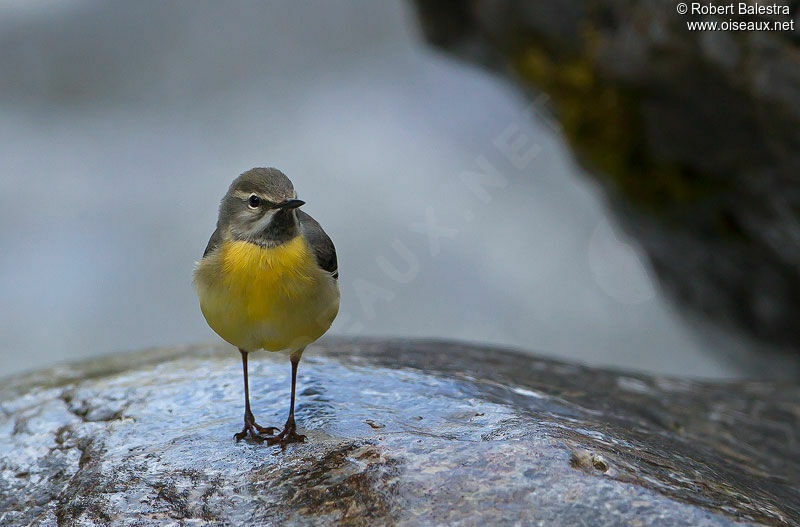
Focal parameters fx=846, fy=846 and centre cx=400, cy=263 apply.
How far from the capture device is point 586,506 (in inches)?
141

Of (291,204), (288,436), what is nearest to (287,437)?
(288,436)

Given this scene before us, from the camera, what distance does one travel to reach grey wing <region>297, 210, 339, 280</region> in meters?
4.42

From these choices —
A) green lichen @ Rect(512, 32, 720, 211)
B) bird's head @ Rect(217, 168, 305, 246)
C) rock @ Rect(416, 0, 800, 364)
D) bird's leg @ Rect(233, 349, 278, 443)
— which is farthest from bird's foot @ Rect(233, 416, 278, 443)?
green lichen @ Rect(512, 32, 720, 211)

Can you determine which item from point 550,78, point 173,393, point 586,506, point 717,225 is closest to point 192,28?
point 550,78

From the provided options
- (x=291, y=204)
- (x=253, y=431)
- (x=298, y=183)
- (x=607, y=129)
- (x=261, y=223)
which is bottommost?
(x=253, y=431)

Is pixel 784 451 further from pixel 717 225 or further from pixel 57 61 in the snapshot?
pixel 57 61

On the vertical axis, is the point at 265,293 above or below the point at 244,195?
below

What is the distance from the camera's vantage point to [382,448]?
413cm

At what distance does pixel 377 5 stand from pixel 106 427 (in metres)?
16.7

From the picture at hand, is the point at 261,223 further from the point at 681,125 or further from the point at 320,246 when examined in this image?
the point at 681,125

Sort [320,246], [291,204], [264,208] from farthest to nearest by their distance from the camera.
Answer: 1. [320,246]
2. [264,208]
3. [291,204]

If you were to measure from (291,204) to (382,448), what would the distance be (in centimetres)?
127

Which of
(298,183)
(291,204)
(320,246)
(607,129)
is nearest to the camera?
(291,204)

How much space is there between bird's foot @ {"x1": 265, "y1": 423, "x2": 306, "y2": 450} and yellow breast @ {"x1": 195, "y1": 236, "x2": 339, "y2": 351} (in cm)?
47
